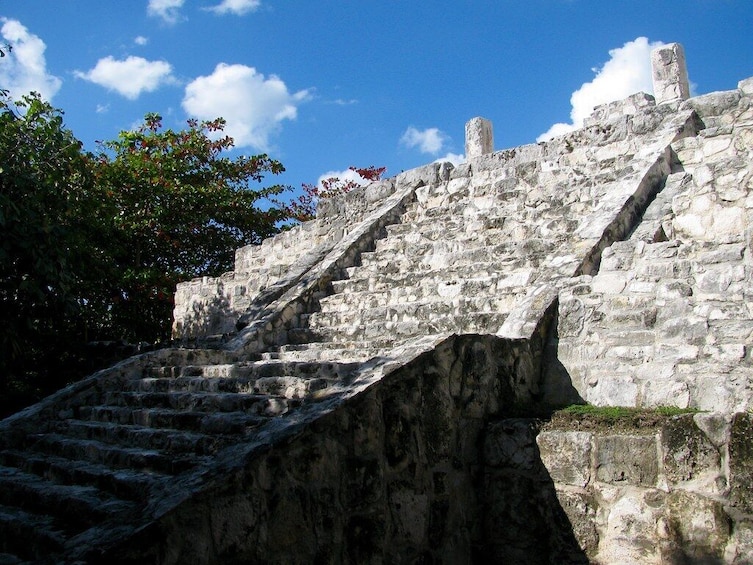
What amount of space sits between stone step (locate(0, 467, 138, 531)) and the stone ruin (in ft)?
0.06

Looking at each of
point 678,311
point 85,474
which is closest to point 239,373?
point 85,474

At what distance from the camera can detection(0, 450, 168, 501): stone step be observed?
143 inches

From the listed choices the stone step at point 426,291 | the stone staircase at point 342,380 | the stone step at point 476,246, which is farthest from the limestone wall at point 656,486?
the stone step at point 476,246

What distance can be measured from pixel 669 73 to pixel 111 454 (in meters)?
8.36

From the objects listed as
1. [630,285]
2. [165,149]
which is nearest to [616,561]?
[630,285]

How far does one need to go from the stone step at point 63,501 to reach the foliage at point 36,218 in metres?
2.00

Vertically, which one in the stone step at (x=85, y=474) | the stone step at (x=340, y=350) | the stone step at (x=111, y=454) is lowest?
the stone step at (x=85, y=474)

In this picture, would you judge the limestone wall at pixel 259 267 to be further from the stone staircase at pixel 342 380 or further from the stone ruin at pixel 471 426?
the stone ruin at pixel 471 426

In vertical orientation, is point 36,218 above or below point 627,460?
above

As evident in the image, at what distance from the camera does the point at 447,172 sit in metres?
Answer: 8.94

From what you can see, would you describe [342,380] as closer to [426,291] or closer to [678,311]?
[678,311]

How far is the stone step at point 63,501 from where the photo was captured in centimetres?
350

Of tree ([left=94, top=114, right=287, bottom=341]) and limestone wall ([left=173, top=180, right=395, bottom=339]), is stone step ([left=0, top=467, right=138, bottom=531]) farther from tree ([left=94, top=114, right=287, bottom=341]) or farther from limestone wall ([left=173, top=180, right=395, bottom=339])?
tree ([left=94, top=114, right=287, bottom=341])

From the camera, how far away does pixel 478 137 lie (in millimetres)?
9828
